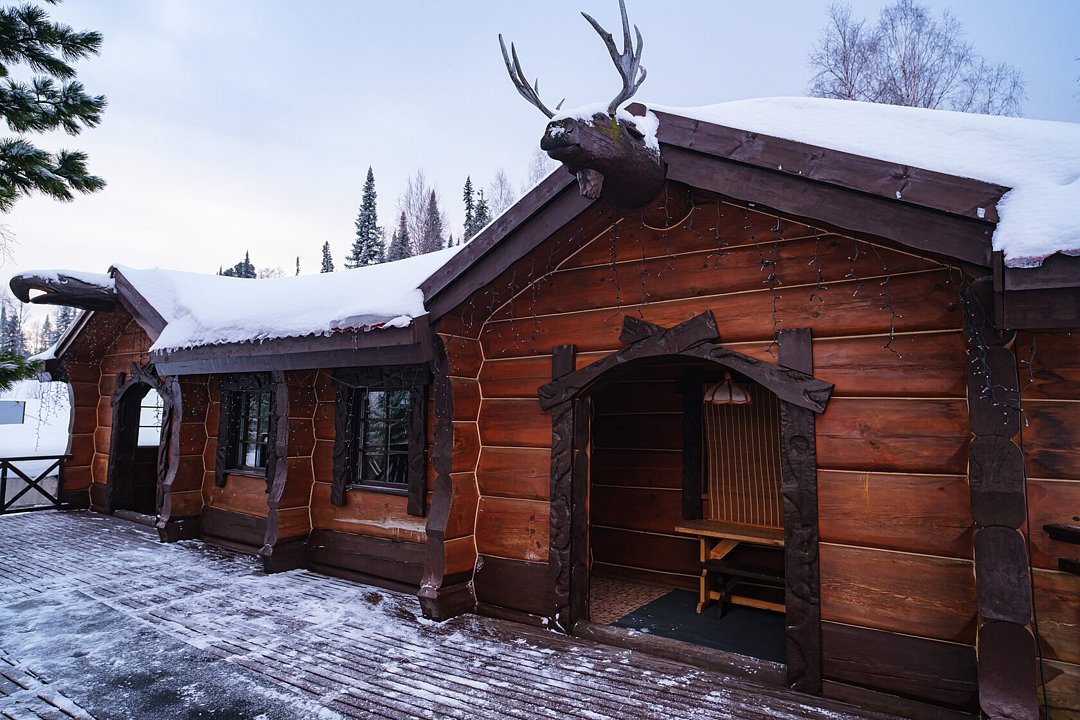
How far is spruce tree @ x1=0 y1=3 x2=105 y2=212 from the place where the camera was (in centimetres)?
445

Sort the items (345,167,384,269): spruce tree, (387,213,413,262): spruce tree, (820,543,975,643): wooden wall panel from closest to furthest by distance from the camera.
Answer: (820,543,975,643): wooden wall panel < (345,167,384,269): spruce tree < (387,213,413,262): spruce tree

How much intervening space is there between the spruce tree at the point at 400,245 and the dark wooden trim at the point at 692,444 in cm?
2735

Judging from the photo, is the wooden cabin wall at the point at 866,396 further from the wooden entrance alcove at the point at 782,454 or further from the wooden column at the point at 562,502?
the wooden column at the point at 562,502

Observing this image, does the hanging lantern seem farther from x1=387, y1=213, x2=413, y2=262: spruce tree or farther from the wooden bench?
x1=387, y1=213, x2=413, y2=262: spruce tree

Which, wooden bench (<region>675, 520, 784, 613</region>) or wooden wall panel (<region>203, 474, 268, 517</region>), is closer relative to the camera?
wooden bench (<region>675, 520, 784, 613</region>)

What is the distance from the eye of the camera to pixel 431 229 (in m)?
32.5

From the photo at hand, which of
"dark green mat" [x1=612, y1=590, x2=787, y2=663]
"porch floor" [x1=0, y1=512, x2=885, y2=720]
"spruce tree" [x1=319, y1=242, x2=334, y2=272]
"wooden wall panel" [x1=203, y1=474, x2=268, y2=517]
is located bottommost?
"dark green mat" [x1=612, y1=590, x2=787, y2=663]

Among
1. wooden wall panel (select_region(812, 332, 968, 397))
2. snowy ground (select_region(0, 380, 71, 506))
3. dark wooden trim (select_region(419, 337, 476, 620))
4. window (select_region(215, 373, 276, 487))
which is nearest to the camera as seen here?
wooden wall panel (select_region(812, 332, 968, 397))

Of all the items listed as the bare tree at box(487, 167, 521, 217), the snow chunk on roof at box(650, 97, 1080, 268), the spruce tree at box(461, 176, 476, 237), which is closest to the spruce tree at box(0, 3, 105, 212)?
the snow chunk on roof at box(650, 97, 1080, 268)

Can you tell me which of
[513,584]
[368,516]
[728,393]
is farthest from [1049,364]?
[368,516]

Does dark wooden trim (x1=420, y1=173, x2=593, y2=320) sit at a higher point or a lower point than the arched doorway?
higher

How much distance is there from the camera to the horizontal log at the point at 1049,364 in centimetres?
329

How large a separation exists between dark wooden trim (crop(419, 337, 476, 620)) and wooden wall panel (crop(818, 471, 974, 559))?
327cm

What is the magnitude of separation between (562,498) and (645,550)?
239 centimetres
